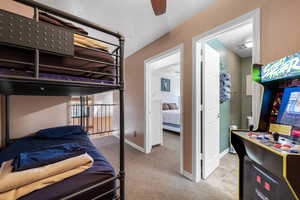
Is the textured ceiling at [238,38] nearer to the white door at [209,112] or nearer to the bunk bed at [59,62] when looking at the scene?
the white door at [209,112]

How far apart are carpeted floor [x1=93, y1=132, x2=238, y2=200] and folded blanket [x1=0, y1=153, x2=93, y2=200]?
1148mm

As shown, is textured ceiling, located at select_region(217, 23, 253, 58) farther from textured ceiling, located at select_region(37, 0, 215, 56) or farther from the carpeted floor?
the carpeted floor

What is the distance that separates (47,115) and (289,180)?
8.94 ft

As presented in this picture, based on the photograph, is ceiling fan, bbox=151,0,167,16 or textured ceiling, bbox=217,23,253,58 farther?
textured ceiling, bbox=217,23,253,58

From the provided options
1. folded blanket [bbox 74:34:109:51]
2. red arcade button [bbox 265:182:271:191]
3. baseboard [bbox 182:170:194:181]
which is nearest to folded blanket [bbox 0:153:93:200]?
folded blanket [bbox 74:34:109:51]

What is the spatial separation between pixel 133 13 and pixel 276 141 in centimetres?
217

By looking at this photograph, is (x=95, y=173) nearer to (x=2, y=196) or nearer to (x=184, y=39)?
(x=2, y=196)

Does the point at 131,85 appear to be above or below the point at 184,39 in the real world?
below

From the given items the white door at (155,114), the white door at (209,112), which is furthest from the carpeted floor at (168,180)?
the white door at (155,114)

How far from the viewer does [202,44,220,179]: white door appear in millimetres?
2004

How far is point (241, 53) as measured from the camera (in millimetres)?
3393

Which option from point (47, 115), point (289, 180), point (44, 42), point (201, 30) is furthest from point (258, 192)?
point (47, 115)

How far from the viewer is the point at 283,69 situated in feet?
2.77

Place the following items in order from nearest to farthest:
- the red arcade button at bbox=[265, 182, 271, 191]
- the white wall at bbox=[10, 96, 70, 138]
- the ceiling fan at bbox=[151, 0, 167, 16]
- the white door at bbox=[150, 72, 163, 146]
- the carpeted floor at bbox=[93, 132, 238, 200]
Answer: the red arcade button at bbox=[265, 182, 271, 191]
the ceiling fan at bbox=[151, 0, 167, 16]
the carpeted floor at bbox=[93, 132, 238, 200]
the white wall at bbox=[10, 96, 70, 138]
the white door at bbox=[150, 72, 163, 146]
